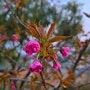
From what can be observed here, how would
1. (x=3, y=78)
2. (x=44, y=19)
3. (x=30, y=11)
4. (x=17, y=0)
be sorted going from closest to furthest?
1. (x=3, y=78)
2. (x=17, y=0)
3. (x=44, y=19)
4. (x=30, y=11)

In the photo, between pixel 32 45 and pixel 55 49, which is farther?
pixel 55 49

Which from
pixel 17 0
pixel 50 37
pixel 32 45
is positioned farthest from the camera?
pixel 17 0

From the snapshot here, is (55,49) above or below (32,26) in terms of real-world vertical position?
below

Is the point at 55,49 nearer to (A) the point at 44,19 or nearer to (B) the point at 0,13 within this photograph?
(A) the point at 44,19

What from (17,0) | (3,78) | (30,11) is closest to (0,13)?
(30,11)

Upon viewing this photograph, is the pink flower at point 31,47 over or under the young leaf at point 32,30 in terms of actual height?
under

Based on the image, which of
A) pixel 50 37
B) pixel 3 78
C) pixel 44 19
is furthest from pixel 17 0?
pixel 44 19

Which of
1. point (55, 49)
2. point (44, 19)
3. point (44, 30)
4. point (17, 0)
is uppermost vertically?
point (44, 30)

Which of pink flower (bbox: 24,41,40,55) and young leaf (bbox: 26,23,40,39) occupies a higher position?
young leaf (bbox: 26,23,40,39)

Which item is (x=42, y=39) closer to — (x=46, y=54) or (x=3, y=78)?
(x=46, y=54)
